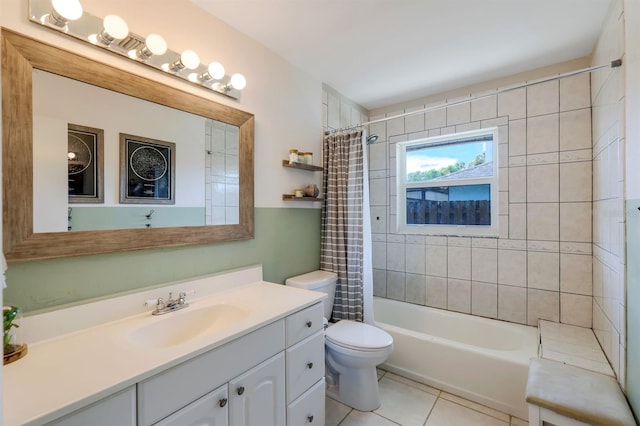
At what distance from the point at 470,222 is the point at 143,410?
2.60m

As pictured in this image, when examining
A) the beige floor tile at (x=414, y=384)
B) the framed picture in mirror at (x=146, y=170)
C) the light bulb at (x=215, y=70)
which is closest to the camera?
the framed picture in mirror at (x=146, y=170)

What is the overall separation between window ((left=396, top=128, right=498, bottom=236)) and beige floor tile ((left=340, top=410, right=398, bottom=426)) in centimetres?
159

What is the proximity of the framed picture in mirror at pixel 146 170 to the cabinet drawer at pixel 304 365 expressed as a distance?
38.7 inches

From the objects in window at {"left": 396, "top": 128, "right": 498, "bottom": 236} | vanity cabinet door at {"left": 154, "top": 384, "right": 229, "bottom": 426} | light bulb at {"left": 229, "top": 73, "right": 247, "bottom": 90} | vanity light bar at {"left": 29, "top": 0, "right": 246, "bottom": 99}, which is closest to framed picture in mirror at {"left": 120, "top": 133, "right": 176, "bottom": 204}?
vanity light bar at {"left": 29, "top": 0, "right": 246, "bottom": 99}

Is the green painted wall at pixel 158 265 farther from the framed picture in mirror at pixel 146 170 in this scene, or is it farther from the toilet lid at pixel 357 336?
the toilet lid at pixel 357 336

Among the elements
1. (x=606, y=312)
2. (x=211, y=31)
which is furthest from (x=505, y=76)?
(x=211, y=31)

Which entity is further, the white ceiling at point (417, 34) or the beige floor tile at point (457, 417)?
the beige floor tile at point (457, 417)

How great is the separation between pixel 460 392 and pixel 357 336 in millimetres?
811

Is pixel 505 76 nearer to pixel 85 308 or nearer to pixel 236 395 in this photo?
pixel 236 395

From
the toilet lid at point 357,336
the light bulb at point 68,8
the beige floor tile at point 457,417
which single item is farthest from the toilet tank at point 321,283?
the light bulb at point 68,8

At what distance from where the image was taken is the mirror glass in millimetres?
1168

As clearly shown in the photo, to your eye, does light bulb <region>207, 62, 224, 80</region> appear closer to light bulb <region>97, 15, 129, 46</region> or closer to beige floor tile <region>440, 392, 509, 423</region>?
light bulb <region>97, 15, 129, 46</region>

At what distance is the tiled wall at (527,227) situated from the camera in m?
2.16

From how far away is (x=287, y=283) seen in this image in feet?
6.98
